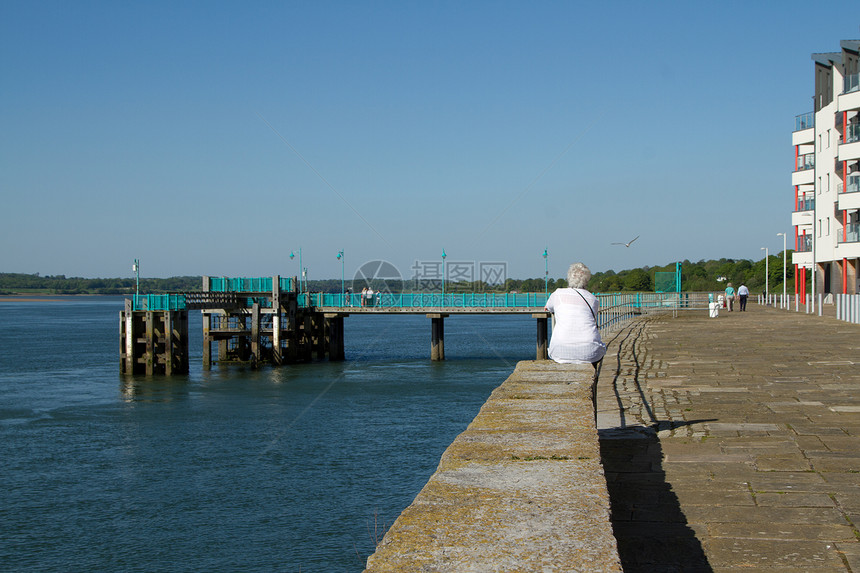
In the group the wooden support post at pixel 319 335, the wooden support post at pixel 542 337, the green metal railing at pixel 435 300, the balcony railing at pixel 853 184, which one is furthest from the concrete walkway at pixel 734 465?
the wooden support post at pixel 319 335

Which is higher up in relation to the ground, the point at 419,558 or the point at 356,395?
the point at 419,558

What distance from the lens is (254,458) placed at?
18.5 metres

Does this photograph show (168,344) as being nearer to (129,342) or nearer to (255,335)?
(129,342)

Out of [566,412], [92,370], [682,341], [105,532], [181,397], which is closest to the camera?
[566,412]

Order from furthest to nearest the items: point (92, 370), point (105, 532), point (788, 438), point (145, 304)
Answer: point (92, 370), point (145, 304), point (105, 532), point (788, 438)

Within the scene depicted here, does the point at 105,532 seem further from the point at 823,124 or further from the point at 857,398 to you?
the point at 823,124

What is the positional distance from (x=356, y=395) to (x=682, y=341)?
13.9 m

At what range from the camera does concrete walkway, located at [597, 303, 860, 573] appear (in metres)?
4.43

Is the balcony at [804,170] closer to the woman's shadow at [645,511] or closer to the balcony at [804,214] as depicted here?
the balcony at [804,214]

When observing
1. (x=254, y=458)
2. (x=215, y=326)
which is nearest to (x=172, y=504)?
(x=254, y=458)

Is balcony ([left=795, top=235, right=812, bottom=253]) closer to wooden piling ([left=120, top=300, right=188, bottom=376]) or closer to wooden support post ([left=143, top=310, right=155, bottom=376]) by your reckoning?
wooden piling ([left=120, top=300, right=188, bottom=376])

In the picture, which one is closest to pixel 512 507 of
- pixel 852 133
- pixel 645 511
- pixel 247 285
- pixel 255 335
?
pixel 645 511

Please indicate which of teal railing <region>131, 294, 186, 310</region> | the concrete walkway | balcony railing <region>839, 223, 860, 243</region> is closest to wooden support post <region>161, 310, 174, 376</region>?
teal railing <region>131, 294, 186, 310</region>

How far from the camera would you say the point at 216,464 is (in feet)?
59.1
